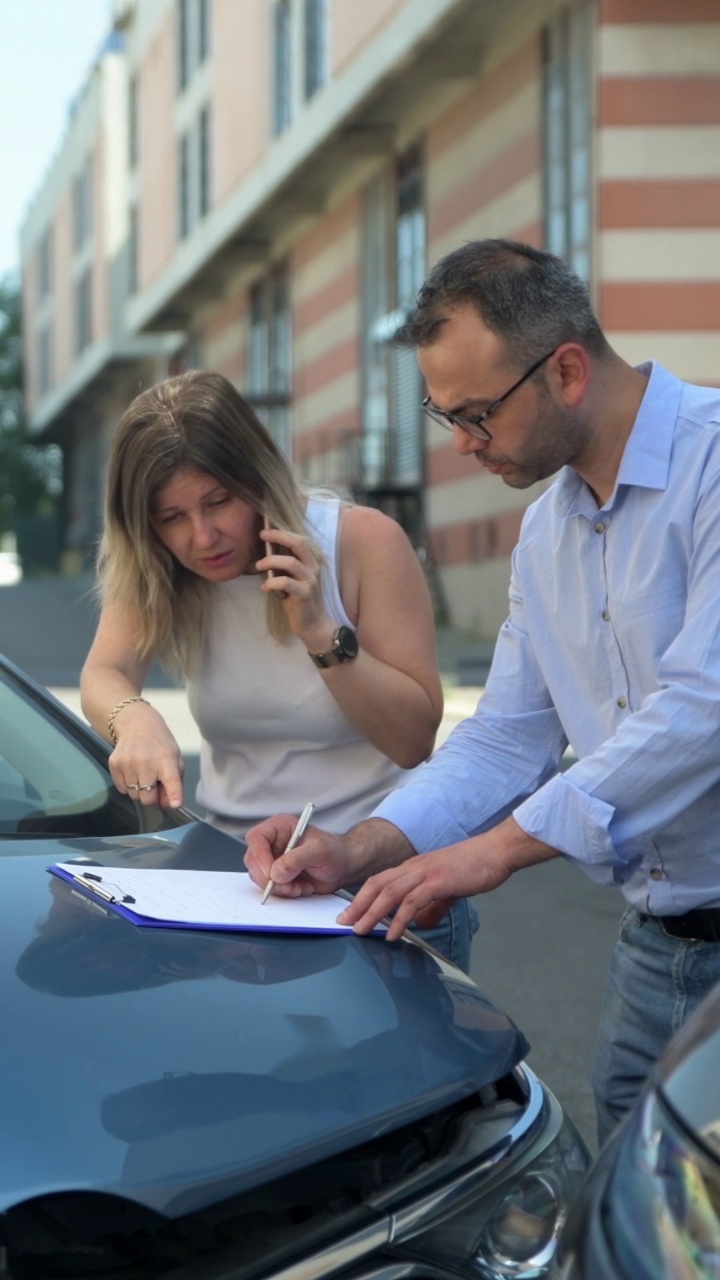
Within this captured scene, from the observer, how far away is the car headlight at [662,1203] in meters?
1.31

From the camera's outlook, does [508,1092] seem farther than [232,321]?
No

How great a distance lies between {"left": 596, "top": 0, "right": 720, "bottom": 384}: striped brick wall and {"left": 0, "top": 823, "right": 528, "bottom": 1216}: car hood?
14423 millimetres

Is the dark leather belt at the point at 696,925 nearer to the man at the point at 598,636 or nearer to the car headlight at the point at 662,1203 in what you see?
the man at the point at 598,636

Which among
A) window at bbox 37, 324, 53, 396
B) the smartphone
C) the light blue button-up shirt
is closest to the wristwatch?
the smartphone

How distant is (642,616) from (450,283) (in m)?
0.53

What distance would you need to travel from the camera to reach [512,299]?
2.33m

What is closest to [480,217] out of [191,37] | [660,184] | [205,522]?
[660,184]

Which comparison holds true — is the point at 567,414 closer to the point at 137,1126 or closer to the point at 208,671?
the point at 208,671

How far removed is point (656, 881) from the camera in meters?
2.49

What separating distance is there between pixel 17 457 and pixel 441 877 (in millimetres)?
62919

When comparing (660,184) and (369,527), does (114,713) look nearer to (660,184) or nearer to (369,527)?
(369,527)

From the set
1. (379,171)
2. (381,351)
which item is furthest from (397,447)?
(379,171)

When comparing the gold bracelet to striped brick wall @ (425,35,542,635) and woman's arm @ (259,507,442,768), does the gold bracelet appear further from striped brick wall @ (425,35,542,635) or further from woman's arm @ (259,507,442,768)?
striped brick wall @ (425,35,542,635)

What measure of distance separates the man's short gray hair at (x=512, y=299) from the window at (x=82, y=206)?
4388 centimetres
